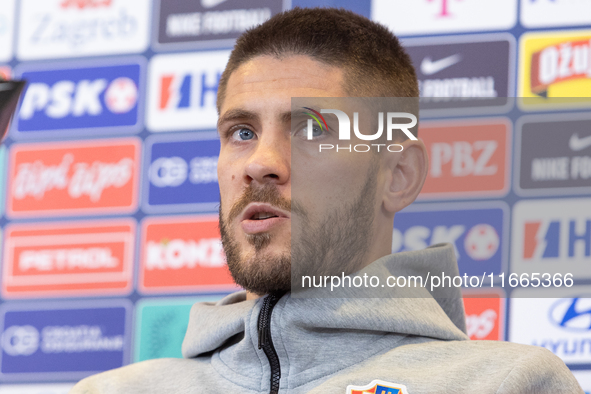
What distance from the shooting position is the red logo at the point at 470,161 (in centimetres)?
160

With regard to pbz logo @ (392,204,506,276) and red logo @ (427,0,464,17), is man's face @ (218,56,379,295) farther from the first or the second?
red logo @ (427,0,464,17)

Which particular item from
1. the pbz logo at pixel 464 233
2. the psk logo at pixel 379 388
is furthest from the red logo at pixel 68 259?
the psk logo at pixel 379 388

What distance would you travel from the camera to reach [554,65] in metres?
1.69

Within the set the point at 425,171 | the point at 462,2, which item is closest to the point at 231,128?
the point at 425,171

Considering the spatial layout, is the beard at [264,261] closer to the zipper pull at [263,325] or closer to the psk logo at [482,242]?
the zipper pull at [263,325]

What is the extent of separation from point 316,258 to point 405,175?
238 mm

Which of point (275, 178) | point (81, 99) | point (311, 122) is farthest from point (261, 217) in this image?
point (81, 99)

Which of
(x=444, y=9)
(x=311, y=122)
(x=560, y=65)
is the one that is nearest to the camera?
(x=311, y=122)

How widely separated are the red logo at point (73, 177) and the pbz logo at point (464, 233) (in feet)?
2.45

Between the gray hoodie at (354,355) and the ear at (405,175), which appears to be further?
the ear at (405,175)

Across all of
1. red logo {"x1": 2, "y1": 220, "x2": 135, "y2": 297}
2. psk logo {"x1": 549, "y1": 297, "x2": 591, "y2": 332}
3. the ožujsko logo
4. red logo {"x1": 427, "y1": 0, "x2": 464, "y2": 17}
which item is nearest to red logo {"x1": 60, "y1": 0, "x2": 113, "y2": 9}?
red logo {"x1": 2, "y1": 220, "x2": 135, "y2": 297}

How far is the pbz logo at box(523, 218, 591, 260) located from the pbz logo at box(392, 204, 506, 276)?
63 millimetres

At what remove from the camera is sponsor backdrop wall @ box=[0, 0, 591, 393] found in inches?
63.7

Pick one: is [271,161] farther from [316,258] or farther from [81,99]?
[81,99]
